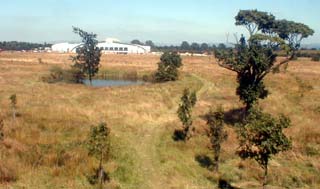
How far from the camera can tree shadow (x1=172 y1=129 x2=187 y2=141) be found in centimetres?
3559

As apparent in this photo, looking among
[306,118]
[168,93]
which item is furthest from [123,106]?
[306,118]

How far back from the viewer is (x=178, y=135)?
119 feet

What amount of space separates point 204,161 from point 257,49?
1494 centimetres

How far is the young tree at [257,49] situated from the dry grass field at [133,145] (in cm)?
477

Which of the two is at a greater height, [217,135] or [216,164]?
[217,135]

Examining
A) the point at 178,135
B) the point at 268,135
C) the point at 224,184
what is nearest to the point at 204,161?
the point at 224,184

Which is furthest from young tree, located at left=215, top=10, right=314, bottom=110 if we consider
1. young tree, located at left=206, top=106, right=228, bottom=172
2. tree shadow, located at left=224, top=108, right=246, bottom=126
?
young tree, located at left=206, top=106, right=228, bottom=172

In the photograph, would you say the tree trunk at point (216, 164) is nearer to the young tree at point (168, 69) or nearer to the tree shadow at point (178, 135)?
the tree shadow at point (178, 135)

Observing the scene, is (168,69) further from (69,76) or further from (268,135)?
(268,135)

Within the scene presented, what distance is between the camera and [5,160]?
2680cm

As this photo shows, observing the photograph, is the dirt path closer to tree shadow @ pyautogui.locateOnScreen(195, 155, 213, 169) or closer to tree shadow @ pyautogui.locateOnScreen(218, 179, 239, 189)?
tree shadow @ pyautogui.locateOnScreen(195, 155, 213, 169)

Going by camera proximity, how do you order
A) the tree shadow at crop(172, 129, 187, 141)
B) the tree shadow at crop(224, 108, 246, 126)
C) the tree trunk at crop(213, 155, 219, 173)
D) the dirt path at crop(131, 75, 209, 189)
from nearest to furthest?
the dirt path at crop(131, 75, 209, 189) < the tree trunk at crop(213, 155, 219, 173) < the tree shadow at crop(172, 129, 187, 141) < the tree shadow at crop(224, 108, 246, 126)

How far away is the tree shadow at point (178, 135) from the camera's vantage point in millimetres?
35588

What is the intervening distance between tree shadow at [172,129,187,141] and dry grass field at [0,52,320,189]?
0.59 m
